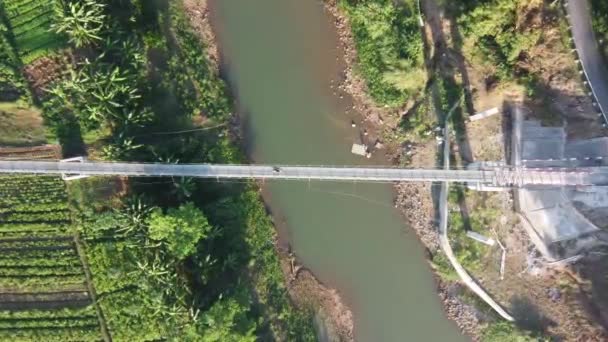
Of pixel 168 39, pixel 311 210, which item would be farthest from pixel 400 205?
pixel 168 39

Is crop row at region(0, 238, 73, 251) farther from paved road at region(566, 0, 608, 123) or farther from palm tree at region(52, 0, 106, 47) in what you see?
paved road at region(566, 0, 608, 123)

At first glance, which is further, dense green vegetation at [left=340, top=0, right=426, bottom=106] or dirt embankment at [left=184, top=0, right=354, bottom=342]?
dirt embankment at [left=184, top=0, right=354, bottom=342]

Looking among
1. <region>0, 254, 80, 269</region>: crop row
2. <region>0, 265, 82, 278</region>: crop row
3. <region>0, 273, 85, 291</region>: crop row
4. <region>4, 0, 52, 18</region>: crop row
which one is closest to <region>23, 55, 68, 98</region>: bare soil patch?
<region>4, 0, 52, 18</region>: crop row

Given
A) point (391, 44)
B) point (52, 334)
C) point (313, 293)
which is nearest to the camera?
point (52, 334)

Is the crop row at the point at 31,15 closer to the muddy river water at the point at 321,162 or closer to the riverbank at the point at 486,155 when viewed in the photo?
the muddy river water at the point at 321,162

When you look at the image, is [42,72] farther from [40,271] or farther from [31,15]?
[40,271]

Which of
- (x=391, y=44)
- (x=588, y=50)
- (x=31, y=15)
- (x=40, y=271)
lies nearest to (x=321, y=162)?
(x=391, y=44)
